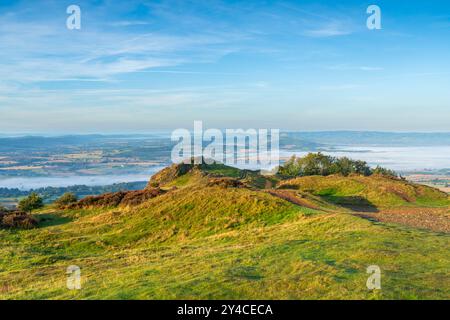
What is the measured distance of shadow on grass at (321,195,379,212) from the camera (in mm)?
33688

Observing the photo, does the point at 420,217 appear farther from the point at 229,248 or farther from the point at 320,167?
the point at 320,167

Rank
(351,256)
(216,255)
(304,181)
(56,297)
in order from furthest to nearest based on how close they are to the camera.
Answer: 1. (304,181)
2. (216,255)
3. (351,256)
4. (56,297)

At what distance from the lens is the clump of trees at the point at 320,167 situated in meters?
61.7

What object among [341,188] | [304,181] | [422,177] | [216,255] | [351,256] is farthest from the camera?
[422,177]

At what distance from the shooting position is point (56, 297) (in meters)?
12.5

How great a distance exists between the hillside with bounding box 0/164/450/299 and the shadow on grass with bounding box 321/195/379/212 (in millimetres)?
174

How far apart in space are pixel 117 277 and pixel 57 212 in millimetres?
23247

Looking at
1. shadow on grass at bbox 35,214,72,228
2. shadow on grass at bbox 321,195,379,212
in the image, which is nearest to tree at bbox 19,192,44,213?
shadow on grass at bbox 35,214,72,228

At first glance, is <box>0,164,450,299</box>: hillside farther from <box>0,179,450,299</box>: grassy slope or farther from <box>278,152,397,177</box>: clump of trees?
<box>278,152,397,177</box>: clump of trees

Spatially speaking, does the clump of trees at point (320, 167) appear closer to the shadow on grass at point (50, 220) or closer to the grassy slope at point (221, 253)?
the grassy slope at point (221, 253)

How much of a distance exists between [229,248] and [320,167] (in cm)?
4636

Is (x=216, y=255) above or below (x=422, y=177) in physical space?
above

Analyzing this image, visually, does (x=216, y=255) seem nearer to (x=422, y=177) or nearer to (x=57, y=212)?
(x=57, y=212)
